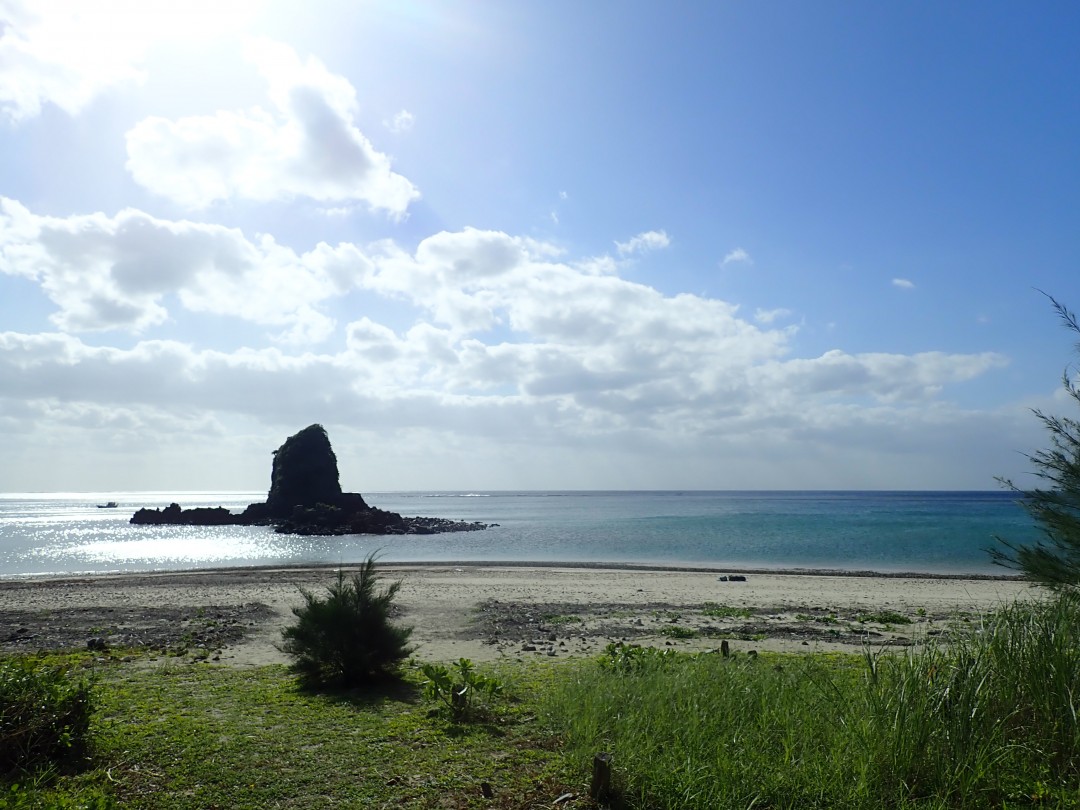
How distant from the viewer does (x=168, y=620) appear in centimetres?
1870

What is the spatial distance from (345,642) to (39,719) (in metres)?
4.34

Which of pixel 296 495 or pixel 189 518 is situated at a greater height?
pixel 296 495

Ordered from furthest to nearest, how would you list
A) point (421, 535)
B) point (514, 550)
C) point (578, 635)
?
point (421, 535) → point (514, 550) → point (578, 635)

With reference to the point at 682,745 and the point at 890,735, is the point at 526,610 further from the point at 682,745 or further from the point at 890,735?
the point at 890,735

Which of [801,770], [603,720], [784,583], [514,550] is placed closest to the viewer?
[801,770]

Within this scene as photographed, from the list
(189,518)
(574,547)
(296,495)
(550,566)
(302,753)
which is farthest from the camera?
(189,518)

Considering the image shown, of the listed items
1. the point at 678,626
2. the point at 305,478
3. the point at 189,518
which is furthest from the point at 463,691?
the point at 189,518

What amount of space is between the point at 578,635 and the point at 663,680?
8.80 metres

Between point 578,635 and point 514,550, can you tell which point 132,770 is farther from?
point 514,550

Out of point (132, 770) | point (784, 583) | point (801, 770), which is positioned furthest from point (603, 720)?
point (784, 583)

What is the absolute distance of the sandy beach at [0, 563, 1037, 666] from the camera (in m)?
15.2

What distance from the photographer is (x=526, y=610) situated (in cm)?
2119

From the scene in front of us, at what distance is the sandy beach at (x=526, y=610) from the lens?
15.2 m

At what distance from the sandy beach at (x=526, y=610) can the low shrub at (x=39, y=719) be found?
6.10 meters
